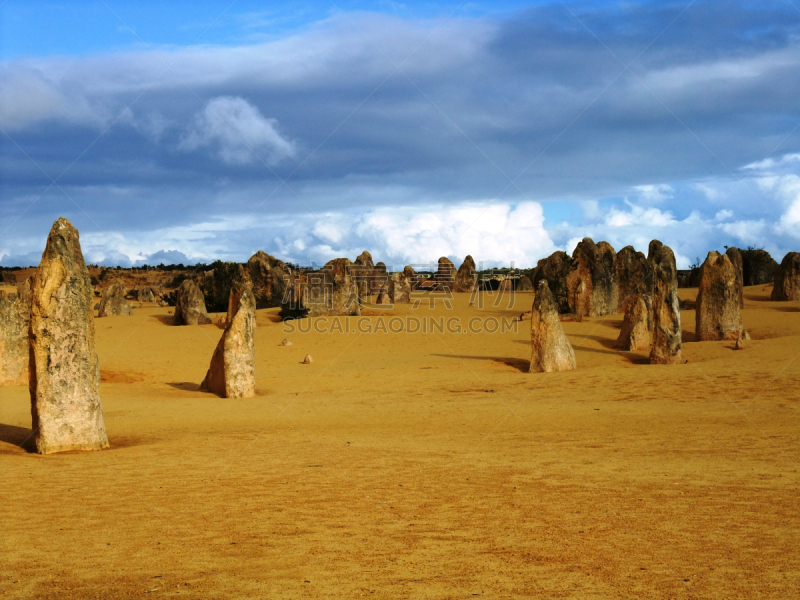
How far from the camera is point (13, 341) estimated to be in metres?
14.0

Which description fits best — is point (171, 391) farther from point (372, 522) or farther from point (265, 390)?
point (372, 522)

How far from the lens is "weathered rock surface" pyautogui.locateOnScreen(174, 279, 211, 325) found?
25.7m

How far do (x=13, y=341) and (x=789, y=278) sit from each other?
29092 mm

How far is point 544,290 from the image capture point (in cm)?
1611

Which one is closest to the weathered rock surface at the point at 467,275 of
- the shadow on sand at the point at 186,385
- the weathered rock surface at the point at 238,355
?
the shadow on sand at the point at 186,385

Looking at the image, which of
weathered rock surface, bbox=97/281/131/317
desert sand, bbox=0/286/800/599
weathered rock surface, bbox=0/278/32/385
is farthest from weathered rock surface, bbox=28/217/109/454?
weathered rock surface, bbox=97/281/131/317

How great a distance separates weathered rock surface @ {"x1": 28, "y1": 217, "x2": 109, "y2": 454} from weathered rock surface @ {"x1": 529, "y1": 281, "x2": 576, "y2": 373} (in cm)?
1021

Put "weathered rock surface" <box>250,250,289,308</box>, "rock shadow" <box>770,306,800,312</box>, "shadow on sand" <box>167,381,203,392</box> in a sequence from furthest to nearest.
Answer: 1. "weathered rock surface" <box>250,250,289,308</box>
2. "rock shadow" <box>770,306,800,312</box>
3. "shadow on sand" <box>167,381,203,392</box>

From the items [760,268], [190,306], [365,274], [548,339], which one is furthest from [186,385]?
[760,268]

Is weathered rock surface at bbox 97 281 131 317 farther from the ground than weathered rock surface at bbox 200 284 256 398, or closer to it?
farther from the ground

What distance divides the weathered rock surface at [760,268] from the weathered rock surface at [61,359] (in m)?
42.5

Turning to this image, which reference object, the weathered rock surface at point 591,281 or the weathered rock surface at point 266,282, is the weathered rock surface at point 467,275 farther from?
the weathered rock surface at point 591,281

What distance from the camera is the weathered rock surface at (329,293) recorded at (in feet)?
93.7

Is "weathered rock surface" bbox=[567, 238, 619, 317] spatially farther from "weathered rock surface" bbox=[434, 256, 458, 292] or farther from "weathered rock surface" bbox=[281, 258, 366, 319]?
"weathered rock surface" bbox=[434, 256, 458, 292]
